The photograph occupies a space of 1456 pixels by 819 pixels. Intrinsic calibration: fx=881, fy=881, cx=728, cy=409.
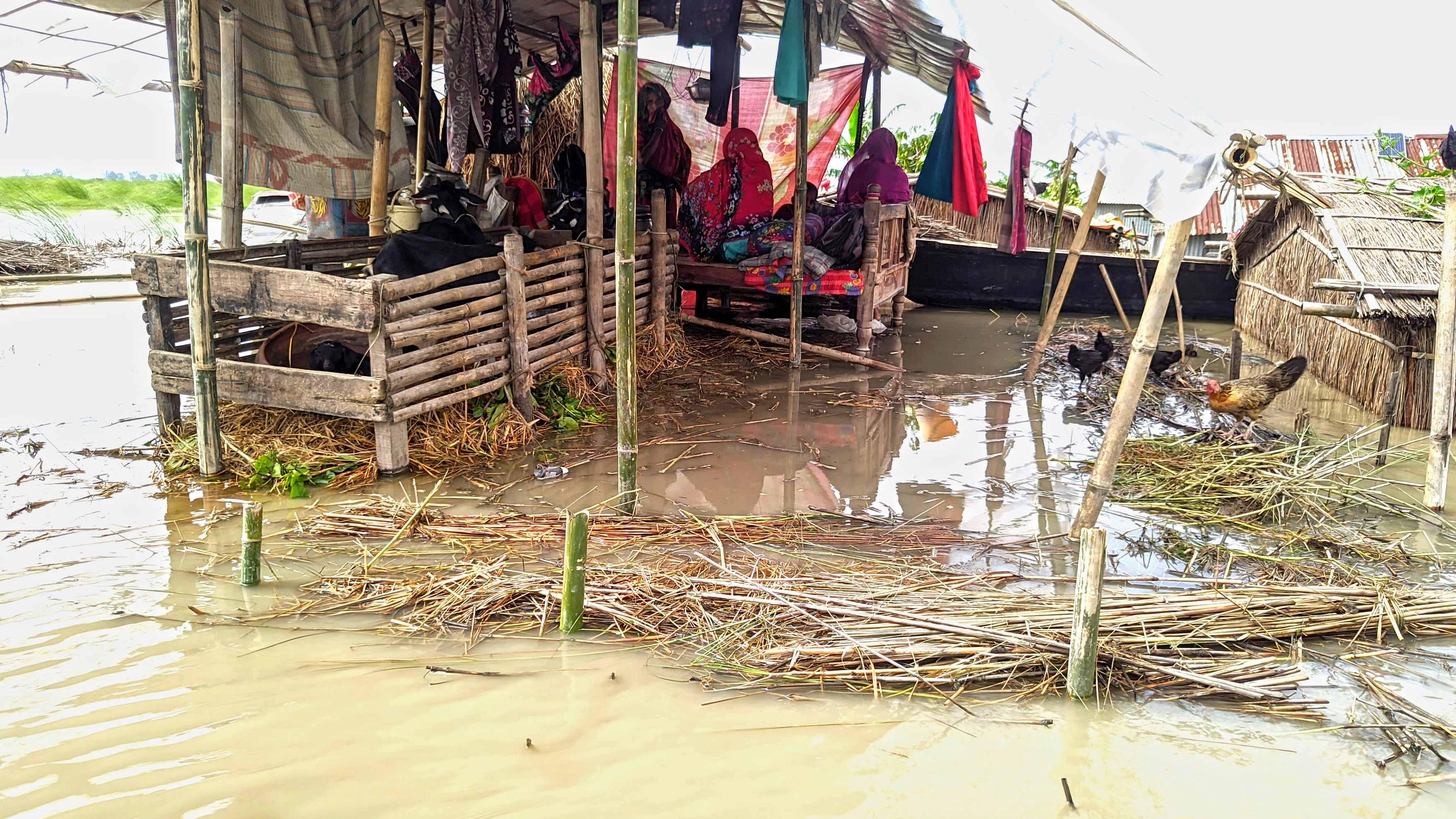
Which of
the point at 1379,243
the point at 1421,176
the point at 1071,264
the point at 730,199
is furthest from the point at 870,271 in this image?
the point at 1421,176

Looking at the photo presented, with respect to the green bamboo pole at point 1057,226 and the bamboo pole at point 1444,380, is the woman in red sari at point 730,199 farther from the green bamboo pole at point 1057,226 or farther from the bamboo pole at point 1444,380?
the bamboo pole at point 1444,380

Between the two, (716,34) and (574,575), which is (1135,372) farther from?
(716,34)

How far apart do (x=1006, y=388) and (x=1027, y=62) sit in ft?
12.8

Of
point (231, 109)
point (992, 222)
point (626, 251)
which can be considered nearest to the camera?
point (626, 251)

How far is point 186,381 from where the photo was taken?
5352mm

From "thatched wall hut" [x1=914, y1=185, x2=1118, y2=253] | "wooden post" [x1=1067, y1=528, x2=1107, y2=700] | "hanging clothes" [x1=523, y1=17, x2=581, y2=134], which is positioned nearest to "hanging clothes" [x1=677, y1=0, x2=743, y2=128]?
"hanging clothes" [x1=523, y1=17, x2=581, y2=134]

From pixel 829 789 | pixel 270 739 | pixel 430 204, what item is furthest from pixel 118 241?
pixel 829 789

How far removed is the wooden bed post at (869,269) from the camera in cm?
845

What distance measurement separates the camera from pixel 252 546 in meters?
3.68

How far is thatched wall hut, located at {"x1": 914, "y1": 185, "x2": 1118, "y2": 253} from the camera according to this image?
43.1ft

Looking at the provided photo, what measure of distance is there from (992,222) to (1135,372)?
1020 centimetres

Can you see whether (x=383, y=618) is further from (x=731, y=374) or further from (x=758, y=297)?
(x=758, y=297)

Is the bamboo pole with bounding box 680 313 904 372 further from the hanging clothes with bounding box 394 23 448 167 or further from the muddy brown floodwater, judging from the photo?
the muddy brown floodwater

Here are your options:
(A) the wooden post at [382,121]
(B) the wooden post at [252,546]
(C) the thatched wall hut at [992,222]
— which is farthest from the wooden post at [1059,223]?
(B) the wooden post at [252,546]
